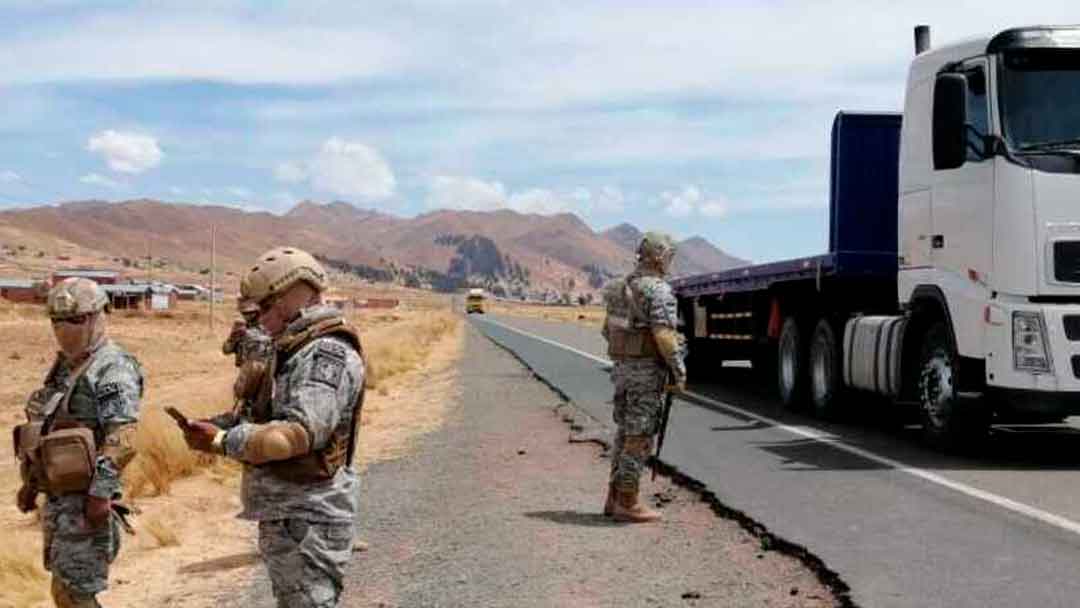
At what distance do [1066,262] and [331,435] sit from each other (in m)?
7.76

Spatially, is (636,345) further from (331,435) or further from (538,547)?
(331,435)

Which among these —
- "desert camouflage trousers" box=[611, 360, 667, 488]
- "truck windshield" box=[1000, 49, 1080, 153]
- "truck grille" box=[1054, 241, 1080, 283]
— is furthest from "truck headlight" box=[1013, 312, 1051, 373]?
"desert camouflage trousers" box=[611, 360, 667, 488]

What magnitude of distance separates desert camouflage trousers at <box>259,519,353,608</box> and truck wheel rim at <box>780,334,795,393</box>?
11839 mm

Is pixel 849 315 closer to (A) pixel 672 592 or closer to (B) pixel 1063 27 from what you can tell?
(B) pixel 1063 27

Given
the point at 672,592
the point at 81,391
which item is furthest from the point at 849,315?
the point at 81,391

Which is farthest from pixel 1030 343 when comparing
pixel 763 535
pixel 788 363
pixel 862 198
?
pixel 788 363

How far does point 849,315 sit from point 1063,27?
179 inches

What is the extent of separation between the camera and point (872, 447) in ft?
39.6

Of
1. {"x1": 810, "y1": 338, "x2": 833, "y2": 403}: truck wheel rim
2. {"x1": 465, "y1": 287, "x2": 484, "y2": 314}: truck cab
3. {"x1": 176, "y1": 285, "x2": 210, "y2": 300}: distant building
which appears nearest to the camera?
{"x1": 810, "y1": 338, "x2": 833, "y2": 403}: truck wheel rim

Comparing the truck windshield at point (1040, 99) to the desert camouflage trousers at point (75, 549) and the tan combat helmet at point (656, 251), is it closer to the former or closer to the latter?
the tan combat helmet at point (656, 251)

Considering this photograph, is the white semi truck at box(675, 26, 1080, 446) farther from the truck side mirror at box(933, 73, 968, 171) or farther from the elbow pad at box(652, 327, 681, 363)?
the elbow pad at box(652, 327, 681, 363)

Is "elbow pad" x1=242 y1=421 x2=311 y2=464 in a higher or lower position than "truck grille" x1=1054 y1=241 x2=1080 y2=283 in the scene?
lower

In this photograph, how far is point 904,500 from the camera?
29.6 ft

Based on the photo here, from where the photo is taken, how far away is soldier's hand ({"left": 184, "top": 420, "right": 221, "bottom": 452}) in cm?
389
